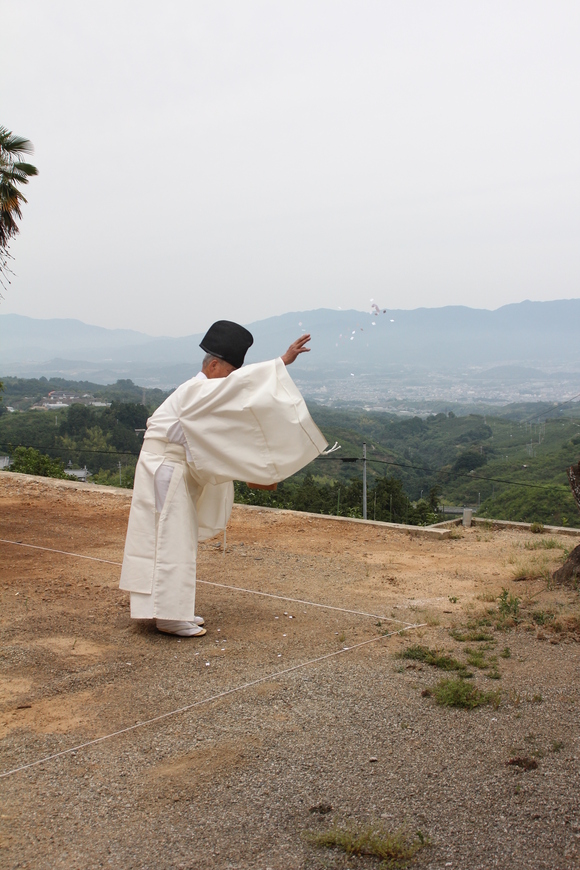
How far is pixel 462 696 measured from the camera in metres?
3.60

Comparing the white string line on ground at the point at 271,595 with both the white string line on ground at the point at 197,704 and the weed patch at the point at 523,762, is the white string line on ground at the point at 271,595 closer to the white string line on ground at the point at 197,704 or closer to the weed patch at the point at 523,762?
the white string line on ground at the point at 197,704

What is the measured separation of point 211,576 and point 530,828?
14.4 ft

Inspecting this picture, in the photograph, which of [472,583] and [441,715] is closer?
[441,715]

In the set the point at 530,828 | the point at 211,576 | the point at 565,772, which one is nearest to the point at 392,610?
the point at 211,576

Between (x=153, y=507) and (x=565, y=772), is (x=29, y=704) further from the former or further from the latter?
(x=565, y=772)

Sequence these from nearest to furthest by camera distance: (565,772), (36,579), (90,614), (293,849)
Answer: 1. (293,849)
2. (565,772)
3. (90,614)
4. (36,579)

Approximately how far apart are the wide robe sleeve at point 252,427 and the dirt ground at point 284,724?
1124 mm

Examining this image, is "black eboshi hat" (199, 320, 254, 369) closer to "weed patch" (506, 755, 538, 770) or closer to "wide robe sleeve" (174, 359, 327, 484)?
"wide robe sleeve" (174, 359, 327, 484)

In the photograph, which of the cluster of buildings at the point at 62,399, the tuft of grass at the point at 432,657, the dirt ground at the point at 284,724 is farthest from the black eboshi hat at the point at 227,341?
the cluster of buildings at the point at 62,399

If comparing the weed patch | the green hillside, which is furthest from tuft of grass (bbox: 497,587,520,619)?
the green hillside

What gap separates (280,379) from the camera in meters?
4.68

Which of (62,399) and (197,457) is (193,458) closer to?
(197,457)

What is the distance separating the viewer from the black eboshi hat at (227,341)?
497 cm

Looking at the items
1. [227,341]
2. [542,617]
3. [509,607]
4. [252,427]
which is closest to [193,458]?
[252,427]
